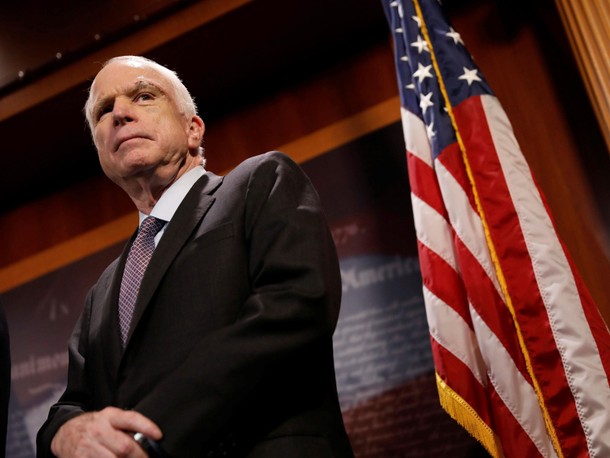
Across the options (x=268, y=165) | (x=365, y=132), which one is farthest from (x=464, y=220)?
(x=268, y=165)

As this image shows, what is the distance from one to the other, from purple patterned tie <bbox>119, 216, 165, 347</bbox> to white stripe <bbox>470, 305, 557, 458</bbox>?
3.56ft

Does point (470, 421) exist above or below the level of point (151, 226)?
below

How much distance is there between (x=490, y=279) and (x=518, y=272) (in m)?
0.10

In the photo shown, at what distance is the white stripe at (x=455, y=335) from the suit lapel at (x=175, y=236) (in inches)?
38.9

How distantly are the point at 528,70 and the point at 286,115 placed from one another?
1.06 m

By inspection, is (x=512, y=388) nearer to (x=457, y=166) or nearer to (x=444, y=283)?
(x=444, y=283)

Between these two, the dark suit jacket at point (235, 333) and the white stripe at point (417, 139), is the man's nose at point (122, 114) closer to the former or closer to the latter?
the dark suit jacket at point (235, 333)

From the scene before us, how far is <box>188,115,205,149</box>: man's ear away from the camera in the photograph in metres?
1.94

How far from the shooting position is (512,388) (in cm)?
222

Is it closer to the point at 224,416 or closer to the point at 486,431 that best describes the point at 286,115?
the point at 486,431

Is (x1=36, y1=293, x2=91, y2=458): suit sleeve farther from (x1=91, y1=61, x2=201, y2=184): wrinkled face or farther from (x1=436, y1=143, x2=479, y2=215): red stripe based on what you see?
(x1=436, y1=143, x2=479, y2=215): red stripe

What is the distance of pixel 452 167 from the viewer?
2512mm

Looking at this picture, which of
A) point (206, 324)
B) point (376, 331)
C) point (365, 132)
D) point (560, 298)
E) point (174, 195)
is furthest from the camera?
point (365, 132)

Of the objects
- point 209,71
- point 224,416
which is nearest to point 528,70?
point 209,71
